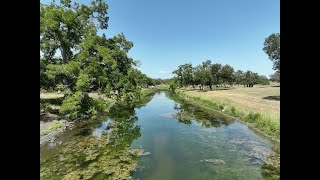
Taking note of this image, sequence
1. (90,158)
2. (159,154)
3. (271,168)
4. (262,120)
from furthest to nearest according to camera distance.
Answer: (262,120) → (159,154) → (90,158) → (271,168)

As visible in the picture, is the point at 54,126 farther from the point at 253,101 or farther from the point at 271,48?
the point at 271,48

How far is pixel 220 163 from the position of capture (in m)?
12.5

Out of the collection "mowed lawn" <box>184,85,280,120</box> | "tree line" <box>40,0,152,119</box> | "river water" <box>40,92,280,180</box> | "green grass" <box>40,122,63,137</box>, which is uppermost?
"tree line" <box>40,0,152,119</box>

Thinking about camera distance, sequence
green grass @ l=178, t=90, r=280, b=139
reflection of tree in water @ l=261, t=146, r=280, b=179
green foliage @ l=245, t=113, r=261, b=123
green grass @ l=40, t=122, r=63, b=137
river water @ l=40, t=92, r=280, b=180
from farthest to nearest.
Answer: green foliage @ l=245, t=113, r=261, b=123
green grass @ l=178, t=90, r=280, b=139
green grass @ l=40, t=122, r=63, b=137
river water @ l=40, t=92, r=280, b=180
reflection of tree in water @ l=261, t=146, r=280, b=179

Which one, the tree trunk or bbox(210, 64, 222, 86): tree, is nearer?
the tree trunk

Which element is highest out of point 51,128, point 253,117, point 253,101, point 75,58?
point 75,58

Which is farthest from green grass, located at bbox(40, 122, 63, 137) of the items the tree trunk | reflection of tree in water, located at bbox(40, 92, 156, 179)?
the tree trunk

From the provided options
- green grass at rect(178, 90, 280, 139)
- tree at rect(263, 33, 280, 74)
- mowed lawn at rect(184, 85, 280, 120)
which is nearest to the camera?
green grass at rect(178, 90, 280, 139)

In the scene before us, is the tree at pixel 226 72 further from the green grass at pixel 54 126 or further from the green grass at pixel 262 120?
the green grass at pixel 54 126

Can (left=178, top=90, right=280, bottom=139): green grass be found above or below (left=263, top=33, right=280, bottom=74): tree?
below

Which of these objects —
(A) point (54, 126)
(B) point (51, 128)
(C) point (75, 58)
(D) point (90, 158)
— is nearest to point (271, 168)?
(D) point (90, 158)

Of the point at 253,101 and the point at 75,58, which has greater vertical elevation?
the point at 75,58

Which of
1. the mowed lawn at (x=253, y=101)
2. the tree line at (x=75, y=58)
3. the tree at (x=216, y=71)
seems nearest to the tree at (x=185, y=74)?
the tree at (x=216, y=71)

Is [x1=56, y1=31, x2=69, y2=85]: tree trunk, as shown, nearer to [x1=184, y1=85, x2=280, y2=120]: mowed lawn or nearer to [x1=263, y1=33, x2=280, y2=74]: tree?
[x1=184, y1=85, x2=280, y2=120]: mowed lawn
